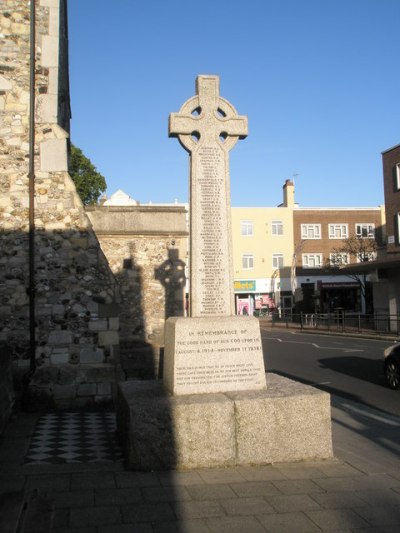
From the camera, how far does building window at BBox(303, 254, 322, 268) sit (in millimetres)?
51594

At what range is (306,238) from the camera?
170ft

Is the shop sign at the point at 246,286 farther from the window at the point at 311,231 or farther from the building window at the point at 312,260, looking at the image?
the window at the point at 311,231

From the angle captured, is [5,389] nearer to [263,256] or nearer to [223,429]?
[223,429]

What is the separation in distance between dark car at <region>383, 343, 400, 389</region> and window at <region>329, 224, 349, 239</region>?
1592 inches

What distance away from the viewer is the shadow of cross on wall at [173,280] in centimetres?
1742

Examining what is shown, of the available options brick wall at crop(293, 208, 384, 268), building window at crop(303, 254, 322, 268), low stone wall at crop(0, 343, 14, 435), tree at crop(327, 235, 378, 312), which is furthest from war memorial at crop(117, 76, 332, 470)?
building window at crop(303, 254, 322, 268)

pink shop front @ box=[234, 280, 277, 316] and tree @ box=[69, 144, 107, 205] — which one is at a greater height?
tree @ box=[69, 144, 107, 205]

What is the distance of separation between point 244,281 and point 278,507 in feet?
151

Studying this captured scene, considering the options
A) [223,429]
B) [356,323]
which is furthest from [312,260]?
[223,429]

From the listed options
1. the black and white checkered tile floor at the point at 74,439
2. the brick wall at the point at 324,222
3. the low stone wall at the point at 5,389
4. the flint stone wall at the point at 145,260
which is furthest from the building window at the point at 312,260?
Answer: the low stone wall at the point at 5,389

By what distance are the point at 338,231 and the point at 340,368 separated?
38080 millimetres

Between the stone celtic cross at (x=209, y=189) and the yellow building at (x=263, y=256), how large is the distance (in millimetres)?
42999

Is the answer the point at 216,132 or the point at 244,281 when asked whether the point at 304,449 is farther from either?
the point at 244,281

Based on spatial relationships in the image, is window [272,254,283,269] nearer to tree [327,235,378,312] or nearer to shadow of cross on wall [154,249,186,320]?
tree [327,235,378,312]
